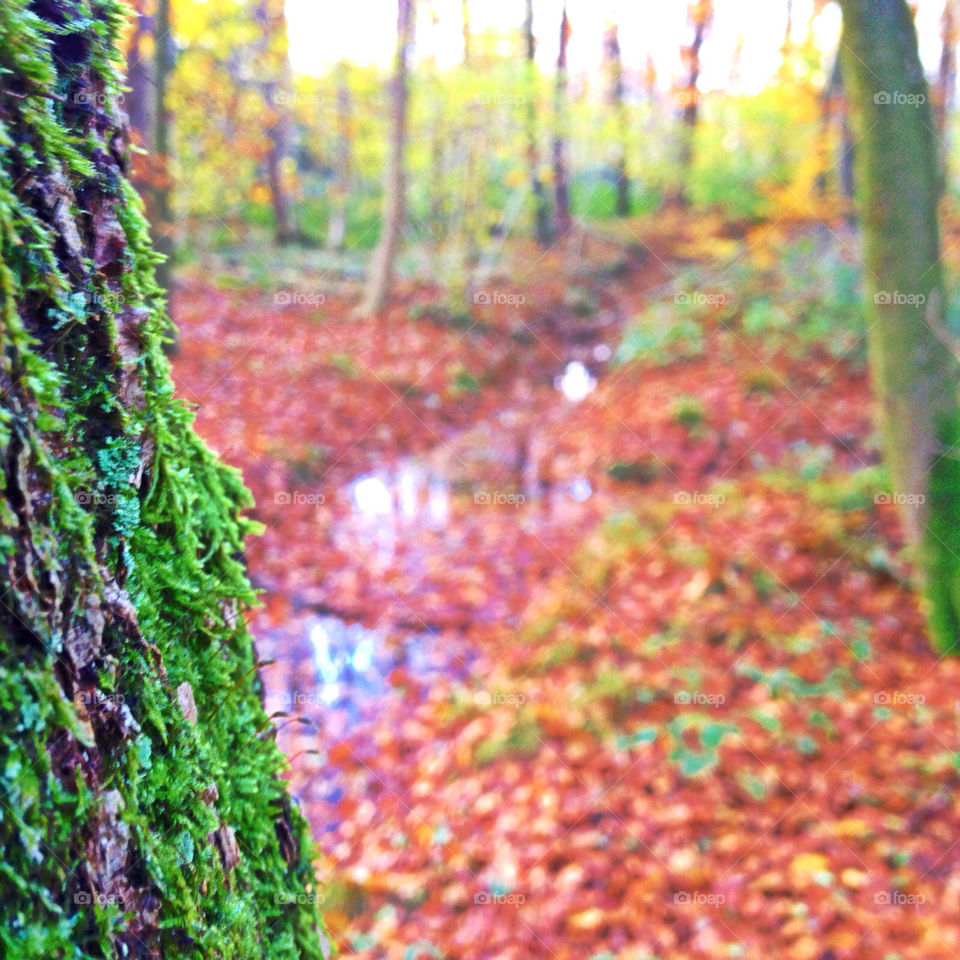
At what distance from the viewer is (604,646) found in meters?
5.12

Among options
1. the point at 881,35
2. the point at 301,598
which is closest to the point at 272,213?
the point at 301,598

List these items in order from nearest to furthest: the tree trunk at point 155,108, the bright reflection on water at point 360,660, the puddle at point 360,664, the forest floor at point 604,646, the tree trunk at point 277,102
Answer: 1. the forest floor at point 604,646
2. the puddle at point 360,664
3. the bright reflection on water at point 360,660
4. the tree trunk at point 155,108
5. the tree trunk at point 277,102

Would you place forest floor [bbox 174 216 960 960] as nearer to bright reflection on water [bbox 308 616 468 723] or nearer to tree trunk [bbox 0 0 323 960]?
bright reflection on water [bbox 308 616 468 723]

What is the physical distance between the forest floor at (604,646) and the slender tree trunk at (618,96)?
28.1 feet

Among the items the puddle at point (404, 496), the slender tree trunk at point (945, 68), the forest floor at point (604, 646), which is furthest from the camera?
the slender tree trunk at point (945, 68)

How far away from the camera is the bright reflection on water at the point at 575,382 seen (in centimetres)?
1133

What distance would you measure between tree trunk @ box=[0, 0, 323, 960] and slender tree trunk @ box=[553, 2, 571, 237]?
14572mm

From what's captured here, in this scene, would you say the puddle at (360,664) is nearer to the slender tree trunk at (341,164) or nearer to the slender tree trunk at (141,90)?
the slender tree trunk at (141,90)

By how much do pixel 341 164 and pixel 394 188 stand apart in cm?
502

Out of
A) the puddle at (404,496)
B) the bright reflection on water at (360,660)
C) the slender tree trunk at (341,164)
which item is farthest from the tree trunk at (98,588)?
the slender tree trunk at (341,164)

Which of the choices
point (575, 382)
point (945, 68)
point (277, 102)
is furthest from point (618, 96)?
point (575, 382)

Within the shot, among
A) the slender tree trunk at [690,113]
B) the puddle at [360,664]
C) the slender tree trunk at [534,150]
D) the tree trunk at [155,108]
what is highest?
the slender tree trunk at [690,113]

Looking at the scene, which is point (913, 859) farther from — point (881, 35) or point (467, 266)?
point (467, 266)

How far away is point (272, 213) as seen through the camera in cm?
1870
